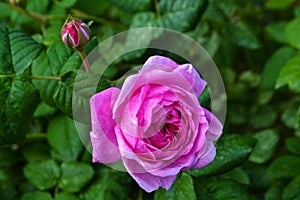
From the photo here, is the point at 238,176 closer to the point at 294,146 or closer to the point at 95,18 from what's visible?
the point at 294,146

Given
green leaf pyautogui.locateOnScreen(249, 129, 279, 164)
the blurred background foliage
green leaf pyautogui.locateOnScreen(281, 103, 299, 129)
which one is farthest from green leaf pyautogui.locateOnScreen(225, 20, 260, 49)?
green leaf pyautogui.locateOnScreen(249, 129, 279, 164)

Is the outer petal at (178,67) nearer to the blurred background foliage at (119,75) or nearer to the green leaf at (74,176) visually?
the blurred background foliage at (119,75)

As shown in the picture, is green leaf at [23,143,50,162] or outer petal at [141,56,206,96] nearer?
outer petal at [141,56,206,96]

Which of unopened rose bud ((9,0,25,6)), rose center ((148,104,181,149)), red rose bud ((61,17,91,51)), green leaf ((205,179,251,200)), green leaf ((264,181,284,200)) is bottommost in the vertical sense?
green leaf ((264,181,284,200))

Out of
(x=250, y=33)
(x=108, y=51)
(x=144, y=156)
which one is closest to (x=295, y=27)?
(x=250, y=33)

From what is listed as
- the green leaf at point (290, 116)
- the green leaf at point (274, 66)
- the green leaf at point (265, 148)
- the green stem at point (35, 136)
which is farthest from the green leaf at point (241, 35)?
the green stem at point (35, 136)

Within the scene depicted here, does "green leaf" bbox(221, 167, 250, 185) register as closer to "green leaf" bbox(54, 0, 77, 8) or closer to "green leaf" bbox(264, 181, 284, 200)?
"green leaf" bbox(264, 181, 284, 200)
